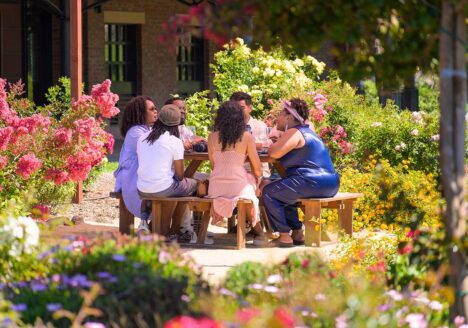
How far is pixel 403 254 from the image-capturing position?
555cm

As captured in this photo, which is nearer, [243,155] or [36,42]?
[243,155]

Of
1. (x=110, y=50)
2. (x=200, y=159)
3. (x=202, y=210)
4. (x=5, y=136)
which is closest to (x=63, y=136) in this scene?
(x=5, y=136)

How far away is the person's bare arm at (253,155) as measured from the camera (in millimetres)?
9008

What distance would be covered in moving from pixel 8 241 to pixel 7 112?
171 inches

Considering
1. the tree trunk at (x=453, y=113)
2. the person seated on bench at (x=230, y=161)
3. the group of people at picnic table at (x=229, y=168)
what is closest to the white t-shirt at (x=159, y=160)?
the group of people at picnic table at (x=229, y=168)

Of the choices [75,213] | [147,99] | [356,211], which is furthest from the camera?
[75,213]

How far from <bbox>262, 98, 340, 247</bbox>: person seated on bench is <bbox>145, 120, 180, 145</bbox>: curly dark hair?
2.71 ft

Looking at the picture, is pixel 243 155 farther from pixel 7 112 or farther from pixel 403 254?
pixel 403 254

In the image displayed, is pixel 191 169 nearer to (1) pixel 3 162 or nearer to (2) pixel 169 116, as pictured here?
(2) pixel 169 116

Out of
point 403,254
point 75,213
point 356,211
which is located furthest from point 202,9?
point 75,213

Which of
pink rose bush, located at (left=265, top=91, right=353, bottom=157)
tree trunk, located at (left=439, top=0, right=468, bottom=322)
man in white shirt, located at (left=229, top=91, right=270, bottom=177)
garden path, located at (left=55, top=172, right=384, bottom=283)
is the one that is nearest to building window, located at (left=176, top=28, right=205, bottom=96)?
garden path, located at (left=55, top=172, right=384, bottom=283)

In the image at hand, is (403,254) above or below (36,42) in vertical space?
below

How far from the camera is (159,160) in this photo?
902 centimetres

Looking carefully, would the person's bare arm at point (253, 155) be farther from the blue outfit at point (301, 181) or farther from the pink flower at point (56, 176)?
the pink flower at point (56, 176)
